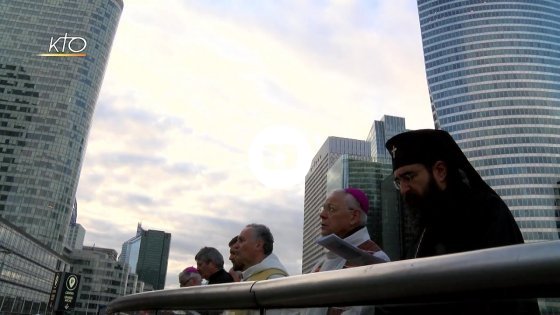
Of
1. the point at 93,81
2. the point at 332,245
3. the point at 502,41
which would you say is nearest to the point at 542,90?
the point at 502,41

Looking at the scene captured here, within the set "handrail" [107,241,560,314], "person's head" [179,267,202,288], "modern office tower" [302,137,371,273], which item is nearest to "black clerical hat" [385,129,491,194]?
"handrail" [107,241,560,314]

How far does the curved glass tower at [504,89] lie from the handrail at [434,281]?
333 ft

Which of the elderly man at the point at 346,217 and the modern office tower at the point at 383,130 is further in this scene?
the modern office tower at the point at 383,130

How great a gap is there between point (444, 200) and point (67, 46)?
136384mm

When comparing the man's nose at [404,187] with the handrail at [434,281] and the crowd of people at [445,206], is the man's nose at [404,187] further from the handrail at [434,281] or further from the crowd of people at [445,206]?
the handrail at [434,281]

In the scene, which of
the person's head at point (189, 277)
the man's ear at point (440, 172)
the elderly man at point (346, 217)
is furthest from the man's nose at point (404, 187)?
the person's head at point (189, 277)

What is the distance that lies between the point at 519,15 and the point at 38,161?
11984cm

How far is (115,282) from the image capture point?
113125 mm

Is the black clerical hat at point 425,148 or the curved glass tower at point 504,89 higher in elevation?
the curved glass tower at point 504,89

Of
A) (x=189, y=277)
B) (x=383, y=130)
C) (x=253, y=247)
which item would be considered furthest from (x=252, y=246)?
(x=383, y=130)

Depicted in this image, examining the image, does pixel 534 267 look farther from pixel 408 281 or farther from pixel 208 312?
pixel 208 312

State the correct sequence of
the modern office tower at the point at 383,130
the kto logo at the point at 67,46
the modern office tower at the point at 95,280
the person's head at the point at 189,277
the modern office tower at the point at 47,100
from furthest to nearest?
the modern office tower at the point at 383,130 < the kto logo at the point at 67,46 < the modern office tower at the point at 95,280 < the modern office tower at the point at 47,100 < the person's head at the point at 189,277

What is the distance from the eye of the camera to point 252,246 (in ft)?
13.7

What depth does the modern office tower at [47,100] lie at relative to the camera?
9944 cm
